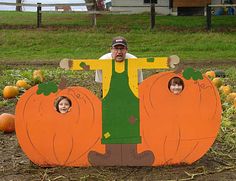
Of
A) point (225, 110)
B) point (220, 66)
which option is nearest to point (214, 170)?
point (225, 110)

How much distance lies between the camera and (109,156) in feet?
16.3

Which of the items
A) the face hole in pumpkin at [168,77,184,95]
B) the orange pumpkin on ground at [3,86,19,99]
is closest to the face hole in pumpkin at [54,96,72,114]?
the face hole in pumpkin at [168,77,184,95]

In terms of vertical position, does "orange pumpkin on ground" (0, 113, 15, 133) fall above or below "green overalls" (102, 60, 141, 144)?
below

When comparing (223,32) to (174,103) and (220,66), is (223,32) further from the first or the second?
(174,103)

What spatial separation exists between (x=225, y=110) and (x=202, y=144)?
2.52m

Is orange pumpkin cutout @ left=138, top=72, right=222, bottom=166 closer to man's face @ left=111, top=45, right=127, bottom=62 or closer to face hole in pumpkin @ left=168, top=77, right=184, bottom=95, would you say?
face hole in pumpkin @ left=168, top=77, right=184, bottom=95

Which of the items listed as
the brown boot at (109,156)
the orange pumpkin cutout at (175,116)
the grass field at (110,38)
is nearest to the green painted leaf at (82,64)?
the orange pumpkin cutout at (175,116)

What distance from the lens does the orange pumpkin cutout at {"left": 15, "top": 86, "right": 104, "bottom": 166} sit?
4.99 m

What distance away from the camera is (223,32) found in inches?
838

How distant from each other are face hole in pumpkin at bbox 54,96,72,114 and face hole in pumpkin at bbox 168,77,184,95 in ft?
3.09

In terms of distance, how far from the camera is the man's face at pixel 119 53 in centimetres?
504

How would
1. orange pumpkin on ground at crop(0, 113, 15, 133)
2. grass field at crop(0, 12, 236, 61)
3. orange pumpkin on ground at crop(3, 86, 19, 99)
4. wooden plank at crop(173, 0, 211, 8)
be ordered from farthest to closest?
wooden plank at crop(173, 0, 211, 8)
grass field at crop(0, 12, 236, 61)
orange pumpkin on ground at crop(3, 86, 19, 99)
orange pumpkin on ground at crop(0, 113, 15, 133)

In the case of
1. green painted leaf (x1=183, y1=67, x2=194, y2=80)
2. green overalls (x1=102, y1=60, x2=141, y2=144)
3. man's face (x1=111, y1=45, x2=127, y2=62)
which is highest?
man's face (x1=111, y1=45, x2=127, y2=62)

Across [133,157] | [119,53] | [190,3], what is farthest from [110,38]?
[133,157]
